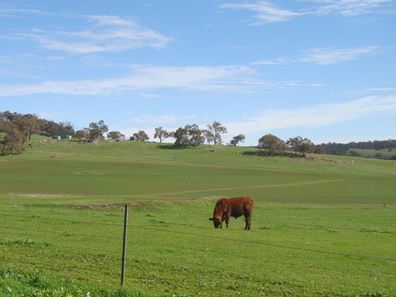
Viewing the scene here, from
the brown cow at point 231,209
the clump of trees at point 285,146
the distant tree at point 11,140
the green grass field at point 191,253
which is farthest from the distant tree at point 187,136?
the brown cow at point 231,209

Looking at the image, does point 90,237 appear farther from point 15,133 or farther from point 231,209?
point 15,133

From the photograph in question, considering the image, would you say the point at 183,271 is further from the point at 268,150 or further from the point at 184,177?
the point at 268,150

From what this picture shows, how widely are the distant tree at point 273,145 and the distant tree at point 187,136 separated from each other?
19745 millimetres

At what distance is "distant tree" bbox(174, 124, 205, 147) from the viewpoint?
162500mm

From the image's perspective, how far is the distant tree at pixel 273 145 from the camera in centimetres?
14950

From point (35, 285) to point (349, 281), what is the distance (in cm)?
872

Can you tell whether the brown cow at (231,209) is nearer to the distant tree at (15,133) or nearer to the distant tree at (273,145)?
the distant tree at (15,133)

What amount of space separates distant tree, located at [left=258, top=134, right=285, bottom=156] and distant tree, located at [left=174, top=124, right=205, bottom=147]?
1974 cm

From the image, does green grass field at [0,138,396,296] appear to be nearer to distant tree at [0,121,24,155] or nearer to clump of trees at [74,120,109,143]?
distant tree at [0,121,24,155]

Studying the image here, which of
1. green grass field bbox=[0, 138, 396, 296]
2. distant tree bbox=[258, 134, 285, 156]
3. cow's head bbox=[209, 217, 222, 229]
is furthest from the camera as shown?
distant tree bbox=[258, 134, 285, 156]

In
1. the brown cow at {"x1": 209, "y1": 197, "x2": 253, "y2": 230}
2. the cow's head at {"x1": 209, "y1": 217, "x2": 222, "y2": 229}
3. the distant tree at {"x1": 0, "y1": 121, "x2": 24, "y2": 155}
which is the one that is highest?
the distant tree at {"x1": 0, "y1": 121, "x2": 24, "y2": 155}

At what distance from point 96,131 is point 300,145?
196 ft

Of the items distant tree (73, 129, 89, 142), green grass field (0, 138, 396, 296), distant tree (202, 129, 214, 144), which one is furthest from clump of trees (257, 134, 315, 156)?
green grass field (0, 138, 396, 296)

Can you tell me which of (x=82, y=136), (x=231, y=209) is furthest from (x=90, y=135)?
(x=231, y=209)
